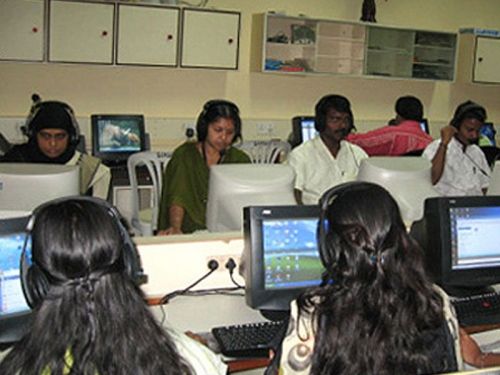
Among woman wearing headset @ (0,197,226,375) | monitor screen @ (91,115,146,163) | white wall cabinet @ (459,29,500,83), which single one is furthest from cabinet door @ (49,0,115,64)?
woman wearing headset @ (0,197,226,375)

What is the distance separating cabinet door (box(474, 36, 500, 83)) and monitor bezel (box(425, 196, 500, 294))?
12.9ft

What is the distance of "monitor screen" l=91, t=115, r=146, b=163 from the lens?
15.5ft

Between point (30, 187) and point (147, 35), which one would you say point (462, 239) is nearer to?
point (30, 187)

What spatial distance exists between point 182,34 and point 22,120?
4.10 ft

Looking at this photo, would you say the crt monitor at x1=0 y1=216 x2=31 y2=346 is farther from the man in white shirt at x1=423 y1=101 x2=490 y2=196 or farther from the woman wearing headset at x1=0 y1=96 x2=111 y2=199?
the man in white shirt at x1=423 y1=101 x2=490 y2=196

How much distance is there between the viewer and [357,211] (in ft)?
4.84

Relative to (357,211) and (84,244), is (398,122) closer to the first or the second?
(357,211)

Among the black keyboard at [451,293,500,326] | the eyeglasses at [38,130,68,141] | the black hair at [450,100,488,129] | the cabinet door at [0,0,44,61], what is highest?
the cabinet door at [0,0,44,61]

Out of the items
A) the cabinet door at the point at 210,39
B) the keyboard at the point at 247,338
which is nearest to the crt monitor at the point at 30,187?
the keyboard at the point at 247,338

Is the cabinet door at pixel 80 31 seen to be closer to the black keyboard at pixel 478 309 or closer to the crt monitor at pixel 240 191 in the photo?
the crt monitor at pixel 240 191

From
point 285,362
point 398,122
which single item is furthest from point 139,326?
point 398,122

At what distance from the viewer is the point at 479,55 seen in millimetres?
5934

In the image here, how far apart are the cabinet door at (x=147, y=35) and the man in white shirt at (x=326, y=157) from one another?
5.56 ft

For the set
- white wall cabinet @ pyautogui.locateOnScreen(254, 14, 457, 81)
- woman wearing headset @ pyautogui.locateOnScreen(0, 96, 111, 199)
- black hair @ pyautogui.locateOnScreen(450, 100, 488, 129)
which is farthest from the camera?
white wall cabinet @ pyautogui.locateOnScreen(254, 14, 457, 81)
